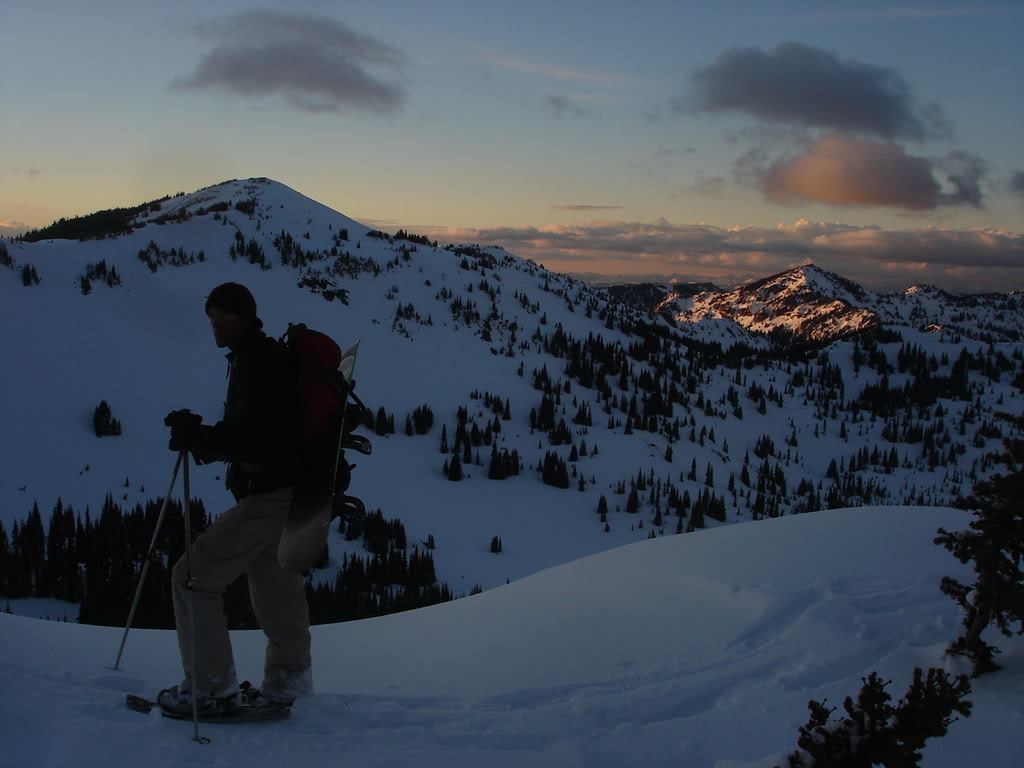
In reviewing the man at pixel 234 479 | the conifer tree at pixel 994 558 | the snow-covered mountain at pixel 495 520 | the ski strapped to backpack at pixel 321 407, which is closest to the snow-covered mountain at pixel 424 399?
the snow-covered mountain at pixel 495 520

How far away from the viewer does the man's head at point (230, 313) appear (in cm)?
635

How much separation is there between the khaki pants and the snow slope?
47 centimetres

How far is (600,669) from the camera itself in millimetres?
8406

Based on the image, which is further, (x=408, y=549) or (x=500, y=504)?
(x=500, y=504)

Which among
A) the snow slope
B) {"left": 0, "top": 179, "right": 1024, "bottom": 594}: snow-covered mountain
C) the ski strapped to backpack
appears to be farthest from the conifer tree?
{"left": 0, "top": 179, "right": 1024, "bottom": 594}: snow-covered mountain

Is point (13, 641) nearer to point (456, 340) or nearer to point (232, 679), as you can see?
point (232, 679)

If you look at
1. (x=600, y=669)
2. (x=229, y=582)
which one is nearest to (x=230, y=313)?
(x=229, y=582)

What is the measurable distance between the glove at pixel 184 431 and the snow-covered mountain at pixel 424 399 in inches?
2670

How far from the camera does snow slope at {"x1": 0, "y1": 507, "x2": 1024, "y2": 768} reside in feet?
18.8

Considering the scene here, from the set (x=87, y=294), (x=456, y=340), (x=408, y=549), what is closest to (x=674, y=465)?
(x=456, y=340)

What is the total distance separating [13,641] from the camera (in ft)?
25.3

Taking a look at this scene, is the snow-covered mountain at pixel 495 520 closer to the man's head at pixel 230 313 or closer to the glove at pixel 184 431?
the glove at pixel 184 431

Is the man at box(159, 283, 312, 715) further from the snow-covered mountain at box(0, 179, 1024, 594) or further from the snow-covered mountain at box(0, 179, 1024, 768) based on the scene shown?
the snow-covered mountain at box(0, 179, 1024, 594)

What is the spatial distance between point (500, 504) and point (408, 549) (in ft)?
80.9
